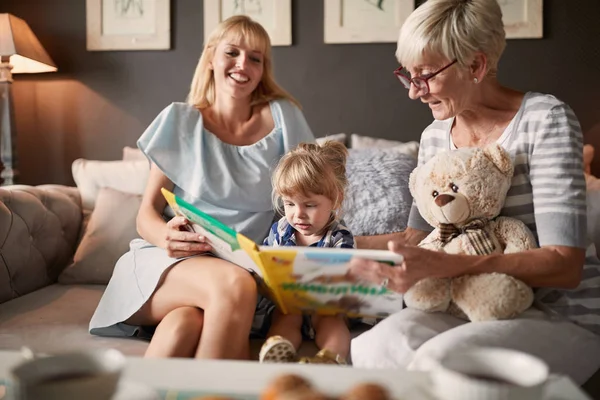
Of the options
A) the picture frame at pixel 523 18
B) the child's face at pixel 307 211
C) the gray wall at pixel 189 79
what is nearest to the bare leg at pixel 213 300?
the child's face at pixel 307 211

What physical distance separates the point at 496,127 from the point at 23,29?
222 centimetres

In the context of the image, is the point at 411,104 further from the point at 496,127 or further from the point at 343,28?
the point at 496,127

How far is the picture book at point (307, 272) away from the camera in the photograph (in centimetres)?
106

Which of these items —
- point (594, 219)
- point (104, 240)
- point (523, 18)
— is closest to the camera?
point (594, 219)

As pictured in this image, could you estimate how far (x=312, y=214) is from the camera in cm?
153

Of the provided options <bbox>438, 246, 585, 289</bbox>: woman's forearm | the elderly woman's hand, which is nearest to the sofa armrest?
the elderly woman's hand

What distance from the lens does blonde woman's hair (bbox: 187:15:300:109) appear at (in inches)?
72.1

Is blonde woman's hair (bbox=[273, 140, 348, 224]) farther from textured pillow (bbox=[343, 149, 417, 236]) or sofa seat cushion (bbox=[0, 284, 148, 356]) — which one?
sofa seat cushion (bbox=[0, 284, 148, 356])

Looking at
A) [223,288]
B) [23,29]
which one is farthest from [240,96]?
[23,29]

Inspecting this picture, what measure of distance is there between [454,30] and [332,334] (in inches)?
27.5

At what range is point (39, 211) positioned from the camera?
6.75 feet

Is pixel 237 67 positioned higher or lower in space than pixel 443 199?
higher

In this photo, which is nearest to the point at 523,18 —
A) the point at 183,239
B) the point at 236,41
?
the point at 236,41

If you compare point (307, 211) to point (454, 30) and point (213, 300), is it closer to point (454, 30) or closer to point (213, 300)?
point (213, 300)
